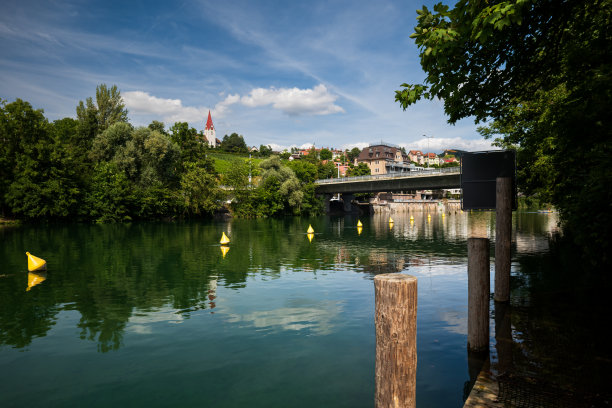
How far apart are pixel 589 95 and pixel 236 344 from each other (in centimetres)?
1137

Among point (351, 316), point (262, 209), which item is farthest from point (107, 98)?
point (351, 316)

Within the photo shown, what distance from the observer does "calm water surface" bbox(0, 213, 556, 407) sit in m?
7.11

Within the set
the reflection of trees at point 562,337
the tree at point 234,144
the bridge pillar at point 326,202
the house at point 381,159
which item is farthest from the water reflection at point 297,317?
the tree at point 234,144

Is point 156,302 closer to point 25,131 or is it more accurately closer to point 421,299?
point 421,299

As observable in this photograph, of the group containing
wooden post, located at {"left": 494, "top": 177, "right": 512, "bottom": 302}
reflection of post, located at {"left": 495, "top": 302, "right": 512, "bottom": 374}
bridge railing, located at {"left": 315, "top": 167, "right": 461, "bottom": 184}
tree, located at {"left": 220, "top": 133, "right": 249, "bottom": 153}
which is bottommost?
reflection of post, located at {"left": 495, "top": 302, "right": 512, "bottom": 374}

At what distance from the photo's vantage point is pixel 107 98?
63.9 meters

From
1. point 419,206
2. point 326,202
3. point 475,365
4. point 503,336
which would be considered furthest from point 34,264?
point 419,206

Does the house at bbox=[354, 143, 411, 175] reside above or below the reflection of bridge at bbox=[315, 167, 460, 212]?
above

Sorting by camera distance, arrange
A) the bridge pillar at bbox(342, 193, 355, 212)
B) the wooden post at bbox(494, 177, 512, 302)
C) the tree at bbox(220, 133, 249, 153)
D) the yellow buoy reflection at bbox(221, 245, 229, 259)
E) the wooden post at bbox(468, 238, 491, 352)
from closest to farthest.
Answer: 1. the wooden post at bbox(468, 238, 491, 352)
2. the wooden post at bbox(494, 177, 512, 302)
3. the yellow buoy reflection at bbox(221, 245, 229, 259)
4. the bridge pillar at bbox(342, 193, 355, 212)
5. the tree at bbox(220, 133, 249, 153)

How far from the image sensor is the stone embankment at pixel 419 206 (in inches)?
4717

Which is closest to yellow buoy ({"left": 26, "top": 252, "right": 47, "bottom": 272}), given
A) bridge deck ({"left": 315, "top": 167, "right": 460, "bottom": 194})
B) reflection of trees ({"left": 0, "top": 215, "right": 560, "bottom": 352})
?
reflection of trees ({"left": 0, "top": 215, "right": 560, "bottom": 352})

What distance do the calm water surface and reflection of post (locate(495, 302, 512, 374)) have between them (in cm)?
74

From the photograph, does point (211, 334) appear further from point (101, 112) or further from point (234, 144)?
point (234, 144)

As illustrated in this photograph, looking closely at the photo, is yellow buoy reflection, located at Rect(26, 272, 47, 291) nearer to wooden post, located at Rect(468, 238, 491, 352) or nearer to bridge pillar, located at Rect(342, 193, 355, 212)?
wooden post, located at Rect(468, 238, 491, 352)
